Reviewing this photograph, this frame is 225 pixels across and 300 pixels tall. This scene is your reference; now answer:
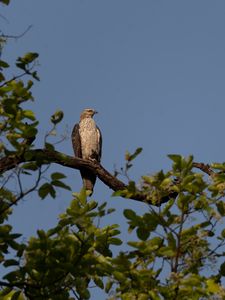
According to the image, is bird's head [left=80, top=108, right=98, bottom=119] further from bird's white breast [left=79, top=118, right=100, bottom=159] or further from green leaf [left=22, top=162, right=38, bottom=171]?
green leaf [left=22, top=162, right=38, bottom=171]

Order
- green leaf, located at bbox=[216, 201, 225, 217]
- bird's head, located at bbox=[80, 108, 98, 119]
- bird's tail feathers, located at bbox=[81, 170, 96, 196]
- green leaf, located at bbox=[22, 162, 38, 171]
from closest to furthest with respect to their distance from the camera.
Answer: green leaf, located at bbox=[22, 162, 38, 171] → green leaf, located at bbox=[216, 201, 225, 217] → bird's tail feathers, located at bbox=[81, 170, 96, 196] → bird's head, located at bbox=[80, 108, 98, 119]

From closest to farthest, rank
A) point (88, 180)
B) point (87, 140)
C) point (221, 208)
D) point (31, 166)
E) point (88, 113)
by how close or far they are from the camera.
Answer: point (31, 166) < point (221, 208) < point (88, 180) < point (87, 140) < point (88, 113)

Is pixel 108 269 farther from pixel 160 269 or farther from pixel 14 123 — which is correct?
pixel 14 123

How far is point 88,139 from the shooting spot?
1566 centimetres

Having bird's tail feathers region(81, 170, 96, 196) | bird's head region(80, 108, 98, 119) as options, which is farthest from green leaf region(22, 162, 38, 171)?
bird's head region(80, 108, 98, 119)

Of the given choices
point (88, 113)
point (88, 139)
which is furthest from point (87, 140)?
point (88, 113)

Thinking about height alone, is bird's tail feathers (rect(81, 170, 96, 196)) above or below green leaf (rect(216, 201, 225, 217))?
above

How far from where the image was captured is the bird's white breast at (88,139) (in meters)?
15.6

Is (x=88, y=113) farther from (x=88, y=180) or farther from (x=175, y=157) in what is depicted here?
(x=175, y=157)

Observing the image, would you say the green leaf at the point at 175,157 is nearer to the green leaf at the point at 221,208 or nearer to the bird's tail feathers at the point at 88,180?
the green leaf at the point at 221,208

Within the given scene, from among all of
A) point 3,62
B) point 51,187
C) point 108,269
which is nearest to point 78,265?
point 108,269

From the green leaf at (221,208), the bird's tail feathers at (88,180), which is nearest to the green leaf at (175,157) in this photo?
the green leaf at (221,208)

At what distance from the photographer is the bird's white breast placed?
51.3 ft

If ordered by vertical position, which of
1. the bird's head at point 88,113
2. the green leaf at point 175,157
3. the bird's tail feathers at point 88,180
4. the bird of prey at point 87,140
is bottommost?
the green leaf at point 175,157
